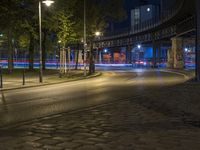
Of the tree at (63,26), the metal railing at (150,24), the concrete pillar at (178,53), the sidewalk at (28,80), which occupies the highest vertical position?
the metal railing at (150,24)

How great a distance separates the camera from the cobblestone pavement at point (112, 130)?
9125 millimetres

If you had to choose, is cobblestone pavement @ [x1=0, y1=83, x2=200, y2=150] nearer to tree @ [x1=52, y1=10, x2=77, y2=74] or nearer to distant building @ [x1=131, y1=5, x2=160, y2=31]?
tree @ [x1=52, y1=10, x2=77, y2=74]

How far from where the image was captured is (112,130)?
10.9 metres

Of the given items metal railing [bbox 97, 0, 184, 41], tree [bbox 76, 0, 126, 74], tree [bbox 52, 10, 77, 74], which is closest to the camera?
tree [bbox 52, 10, 77, 74]

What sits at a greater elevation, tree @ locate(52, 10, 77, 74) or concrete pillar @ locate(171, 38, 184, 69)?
tree @ locate(52, 10, 77, 74)

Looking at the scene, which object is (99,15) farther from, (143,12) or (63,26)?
(143,12)

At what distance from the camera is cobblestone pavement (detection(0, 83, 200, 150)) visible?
9125mm

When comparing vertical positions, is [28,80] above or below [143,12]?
below

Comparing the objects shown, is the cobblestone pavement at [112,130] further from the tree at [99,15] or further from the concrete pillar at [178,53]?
the concrete pillar at [178,53]

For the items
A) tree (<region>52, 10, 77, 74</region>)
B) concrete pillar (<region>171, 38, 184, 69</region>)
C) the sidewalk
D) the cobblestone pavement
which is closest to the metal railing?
concrete pillar (<region>171, 38, 184, 69</region>)

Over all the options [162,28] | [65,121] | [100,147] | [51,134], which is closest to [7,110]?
[65,121]

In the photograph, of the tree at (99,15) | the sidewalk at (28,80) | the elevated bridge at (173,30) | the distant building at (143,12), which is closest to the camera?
the sidewalk at (28,80)

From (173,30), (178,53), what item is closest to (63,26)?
(173,30)

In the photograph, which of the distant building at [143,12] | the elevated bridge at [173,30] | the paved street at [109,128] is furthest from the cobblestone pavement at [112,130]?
the distant building at [143,12]
